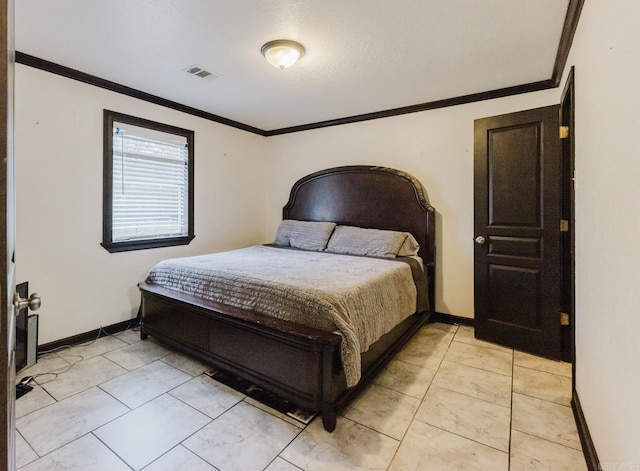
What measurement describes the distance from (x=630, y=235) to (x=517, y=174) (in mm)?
1832

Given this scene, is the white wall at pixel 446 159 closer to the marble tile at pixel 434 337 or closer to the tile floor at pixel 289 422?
the marble tile at pixel 434 337

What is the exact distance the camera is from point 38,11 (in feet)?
6.62

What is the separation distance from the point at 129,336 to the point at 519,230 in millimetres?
3706

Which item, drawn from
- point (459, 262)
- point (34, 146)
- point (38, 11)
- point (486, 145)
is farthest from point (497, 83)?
point (34, 146)

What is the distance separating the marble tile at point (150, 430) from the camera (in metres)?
1.61

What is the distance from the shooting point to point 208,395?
83.1 inches

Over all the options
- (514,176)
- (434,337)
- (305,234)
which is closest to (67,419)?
(305,234)

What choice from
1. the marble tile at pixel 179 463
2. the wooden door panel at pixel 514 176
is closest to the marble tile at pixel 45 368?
the marble tile at pixel 179 463

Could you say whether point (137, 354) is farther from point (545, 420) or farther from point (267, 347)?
point (545, 420)

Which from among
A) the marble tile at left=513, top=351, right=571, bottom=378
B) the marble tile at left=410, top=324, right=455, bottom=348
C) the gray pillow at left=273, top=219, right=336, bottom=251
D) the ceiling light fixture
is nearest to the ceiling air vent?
the ceiling light fixture

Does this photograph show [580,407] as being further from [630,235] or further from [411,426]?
[630,235]

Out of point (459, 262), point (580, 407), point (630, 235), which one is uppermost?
point (630, 235)

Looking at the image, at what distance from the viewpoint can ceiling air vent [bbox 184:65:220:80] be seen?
9.14 feet

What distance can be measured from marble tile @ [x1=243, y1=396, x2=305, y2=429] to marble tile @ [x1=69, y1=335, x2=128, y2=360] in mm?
1529
